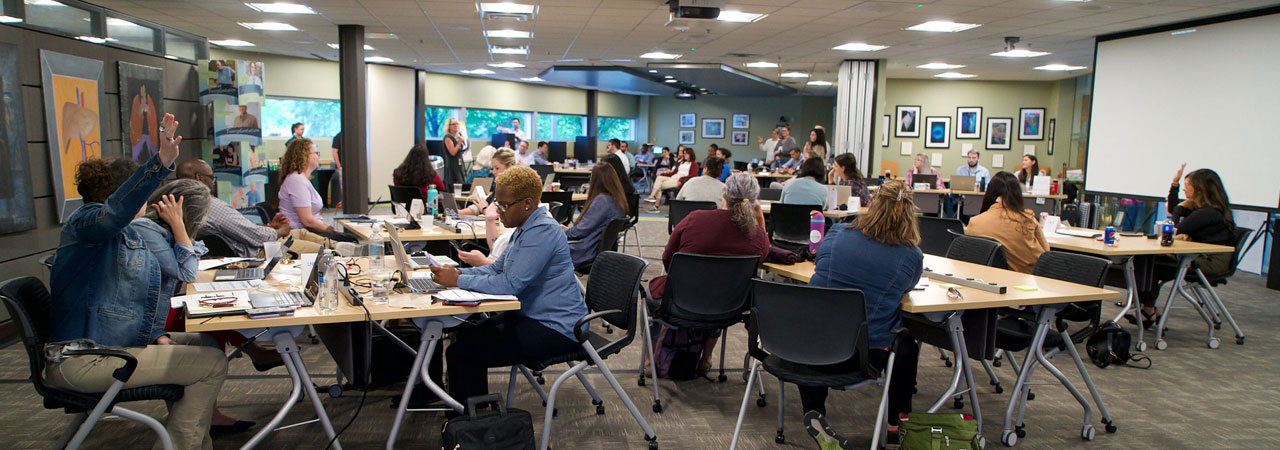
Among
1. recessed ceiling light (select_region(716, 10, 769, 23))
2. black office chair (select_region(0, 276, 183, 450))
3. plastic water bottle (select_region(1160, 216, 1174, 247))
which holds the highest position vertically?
recessed ceiling light (select_region(716, 10, 769, 23))

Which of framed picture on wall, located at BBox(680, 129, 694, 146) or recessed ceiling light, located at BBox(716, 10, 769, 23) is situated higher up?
recessed ceiling light, located at BBox(716, 10, 769, 23)

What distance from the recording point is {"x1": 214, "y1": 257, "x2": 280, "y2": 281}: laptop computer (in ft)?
11.2

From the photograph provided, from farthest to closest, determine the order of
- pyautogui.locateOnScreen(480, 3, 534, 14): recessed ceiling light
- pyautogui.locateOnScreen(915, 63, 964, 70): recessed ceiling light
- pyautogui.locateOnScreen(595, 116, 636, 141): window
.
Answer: pyautogui.locateOnScreen(595, 116, 636, 141): window < pyautogui.locateOnScreen(915, 63, 964, 70): recessed ceiling light < pyautogui.locateOnScreen(480, 3, 534, 14): recessed ceiling light

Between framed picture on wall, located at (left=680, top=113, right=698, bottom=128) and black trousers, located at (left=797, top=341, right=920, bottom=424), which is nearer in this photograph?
black trousers, located at (left=797, top=341, right=920, bottom=424)

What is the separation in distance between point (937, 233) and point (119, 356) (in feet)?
16.5

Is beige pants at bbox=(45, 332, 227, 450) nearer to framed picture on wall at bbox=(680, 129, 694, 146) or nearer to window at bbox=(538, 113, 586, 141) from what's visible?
window at bbox=(538, 113, 586, 141)

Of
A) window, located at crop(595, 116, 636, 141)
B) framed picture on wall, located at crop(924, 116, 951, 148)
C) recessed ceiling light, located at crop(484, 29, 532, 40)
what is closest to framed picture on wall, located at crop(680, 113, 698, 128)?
window, located at crop(595, 116, 636, 141)

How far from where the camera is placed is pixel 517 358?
3.24 metres

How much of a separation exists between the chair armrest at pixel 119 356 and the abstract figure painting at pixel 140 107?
485 cm

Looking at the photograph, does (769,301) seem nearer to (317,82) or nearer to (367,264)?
(367,264)

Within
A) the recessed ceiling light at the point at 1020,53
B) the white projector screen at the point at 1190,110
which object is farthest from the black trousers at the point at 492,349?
the recessed ceiling light at the point at 1020,53

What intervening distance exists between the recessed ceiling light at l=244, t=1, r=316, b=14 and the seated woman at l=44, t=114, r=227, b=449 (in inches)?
253

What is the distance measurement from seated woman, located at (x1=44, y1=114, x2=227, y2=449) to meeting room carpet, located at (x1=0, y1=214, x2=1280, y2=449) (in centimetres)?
63

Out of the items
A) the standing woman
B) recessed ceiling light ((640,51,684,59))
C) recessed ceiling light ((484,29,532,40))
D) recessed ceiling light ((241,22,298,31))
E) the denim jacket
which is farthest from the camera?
recessed ceiling light ((640,51,684,59))
